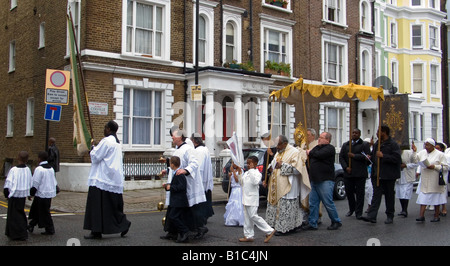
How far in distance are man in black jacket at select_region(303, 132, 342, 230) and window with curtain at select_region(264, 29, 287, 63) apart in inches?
565

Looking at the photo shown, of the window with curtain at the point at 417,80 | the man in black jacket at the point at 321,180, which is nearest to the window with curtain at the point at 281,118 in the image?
the man in black jacket at the point at 321,180

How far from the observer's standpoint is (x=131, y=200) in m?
14.6

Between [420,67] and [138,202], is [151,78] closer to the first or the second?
Answer: [138,202]

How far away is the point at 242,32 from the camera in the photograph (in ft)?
72.7

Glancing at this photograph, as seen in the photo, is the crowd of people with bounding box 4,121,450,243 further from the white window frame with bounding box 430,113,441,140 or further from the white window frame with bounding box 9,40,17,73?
the white window frame with bounding box 430,113,441,140

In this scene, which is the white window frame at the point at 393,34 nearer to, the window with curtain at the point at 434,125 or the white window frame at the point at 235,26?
the window with curtain at the point at 434,125

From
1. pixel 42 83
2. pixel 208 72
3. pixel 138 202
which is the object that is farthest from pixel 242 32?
pixel 138 202

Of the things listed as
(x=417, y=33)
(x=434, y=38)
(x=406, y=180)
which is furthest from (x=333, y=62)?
(x=406, y=180)

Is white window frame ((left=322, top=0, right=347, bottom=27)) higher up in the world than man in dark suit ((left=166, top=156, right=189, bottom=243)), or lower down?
higher up

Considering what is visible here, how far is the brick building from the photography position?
59.3ft

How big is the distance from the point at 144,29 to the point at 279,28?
7.58m

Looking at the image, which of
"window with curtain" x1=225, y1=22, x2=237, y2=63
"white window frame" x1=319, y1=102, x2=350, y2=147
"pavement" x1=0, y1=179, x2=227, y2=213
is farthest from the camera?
"white window frame" x1=319, y1=102, x2=350, y2=147

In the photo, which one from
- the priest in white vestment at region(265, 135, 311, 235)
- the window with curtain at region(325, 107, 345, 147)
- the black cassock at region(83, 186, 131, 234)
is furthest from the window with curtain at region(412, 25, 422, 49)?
the black cassock at region(83, 186, 131, 234)

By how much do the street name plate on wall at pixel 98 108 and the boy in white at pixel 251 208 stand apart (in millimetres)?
10174
